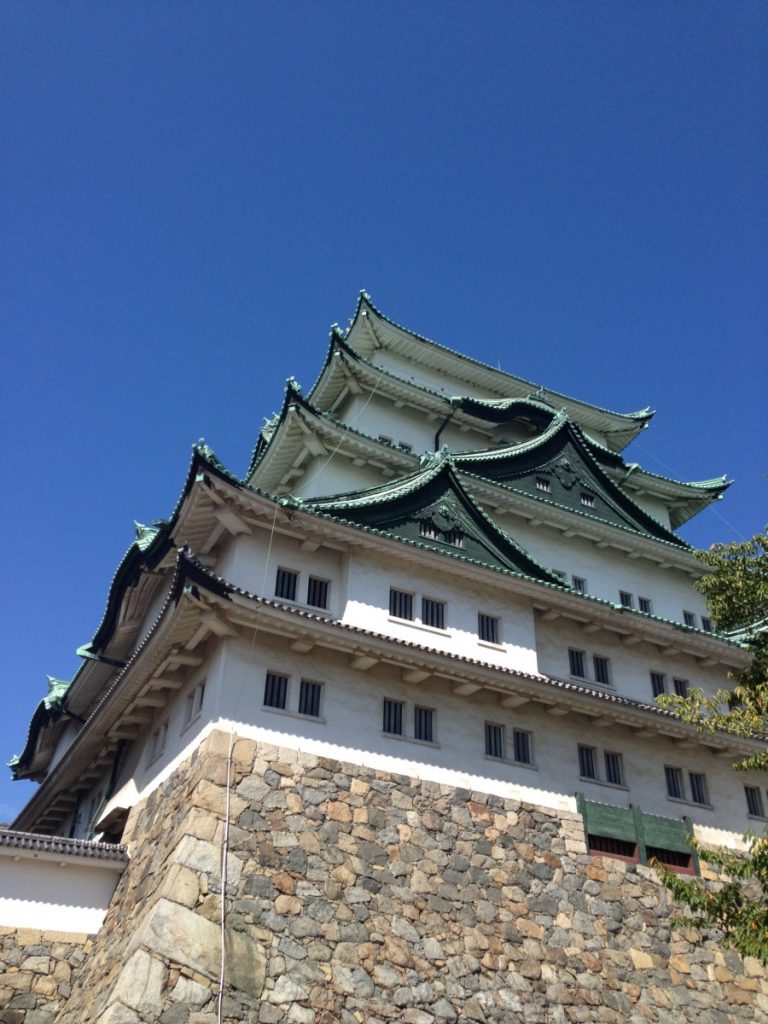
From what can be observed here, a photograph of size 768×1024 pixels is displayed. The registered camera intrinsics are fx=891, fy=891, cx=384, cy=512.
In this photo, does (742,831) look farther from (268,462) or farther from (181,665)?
(268,462)

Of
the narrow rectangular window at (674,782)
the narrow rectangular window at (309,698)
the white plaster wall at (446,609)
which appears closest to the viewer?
the narrow rectangular window at (309,698)

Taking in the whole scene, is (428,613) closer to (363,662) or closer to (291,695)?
(363,662)

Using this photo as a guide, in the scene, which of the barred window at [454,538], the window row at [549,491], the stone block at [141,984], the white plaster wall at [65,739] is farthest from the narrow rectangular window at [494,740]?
the white plaster wall at [65,739]

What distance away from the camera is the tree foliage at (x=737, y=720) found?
42.7 feet

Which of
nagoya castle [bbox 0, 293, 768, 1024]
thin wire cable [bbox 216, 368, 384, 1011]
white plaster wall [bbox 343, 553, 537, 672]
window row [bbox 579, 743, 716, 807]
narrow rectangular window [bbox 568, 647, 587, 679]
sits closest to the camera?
thin wire cable [bbox 216, 368, 384, 1011]

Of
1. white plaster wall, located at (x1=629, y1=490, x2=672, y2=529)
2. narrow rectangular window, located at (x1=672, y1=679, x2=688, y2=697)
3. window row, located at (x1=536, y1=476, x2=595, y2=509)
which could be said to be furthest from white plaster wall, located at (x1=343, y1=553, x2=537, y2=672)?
white plaster wall, located at (x1=629, y1=490, x2=672, y2=529)

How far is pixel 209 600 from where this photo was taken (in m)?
15.7

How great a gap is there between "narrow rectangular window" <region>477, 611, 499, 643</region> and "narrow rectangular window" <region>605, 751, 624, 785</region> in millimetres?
3499

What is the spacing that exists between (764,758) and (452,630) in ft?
23.6

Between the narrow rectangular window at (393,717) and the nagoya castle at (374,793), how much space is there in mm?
51

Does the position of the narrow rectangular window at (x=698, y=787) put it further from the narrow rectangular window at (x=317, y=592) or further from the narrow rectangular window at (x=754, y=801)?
the narrow rectangular window at (x=317, y=592)

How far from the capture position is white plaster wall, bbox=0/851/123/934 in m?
15.9

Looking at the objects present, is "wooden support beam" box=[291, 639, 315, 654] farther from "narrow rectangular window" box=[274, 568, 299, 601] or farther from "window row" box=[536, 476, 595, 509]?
"window row" box=[536, 476, 595, 509]

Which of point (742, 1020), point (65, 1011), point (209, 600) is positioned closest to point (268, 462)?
point (209, 600)
